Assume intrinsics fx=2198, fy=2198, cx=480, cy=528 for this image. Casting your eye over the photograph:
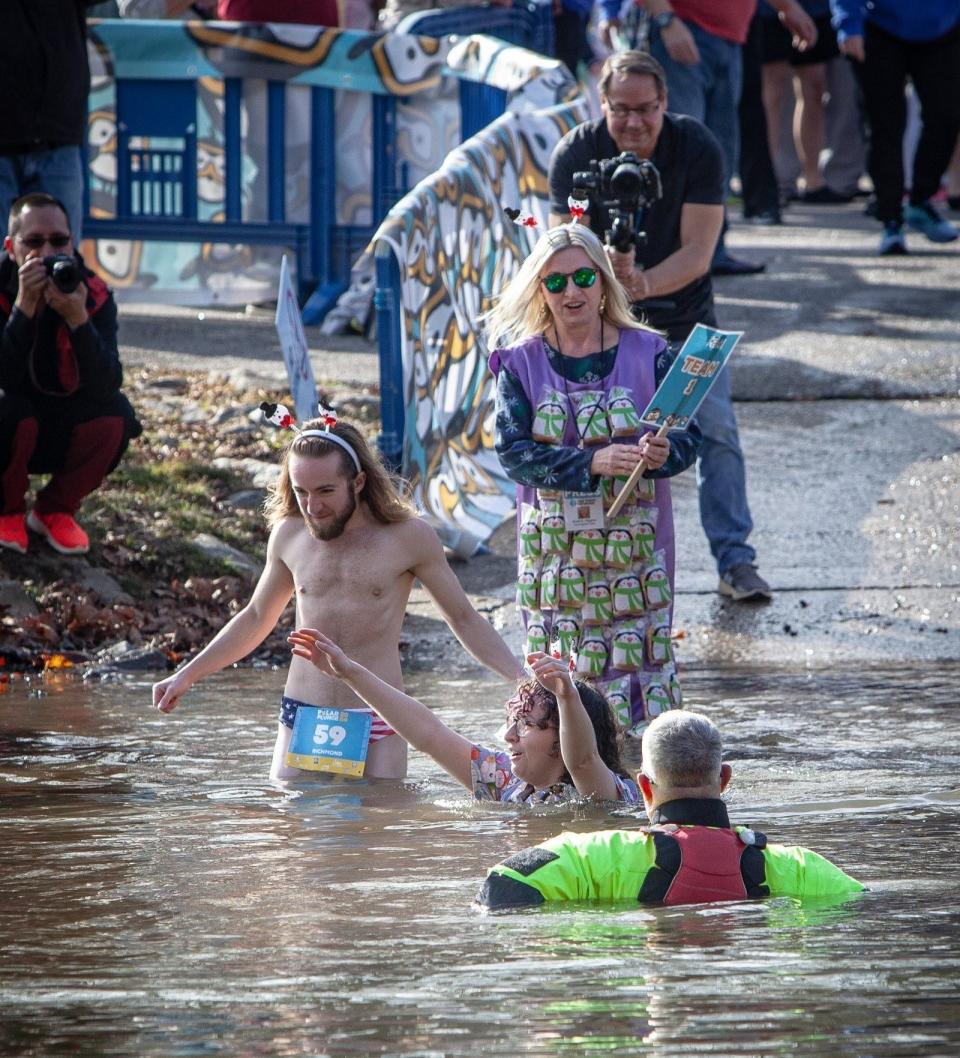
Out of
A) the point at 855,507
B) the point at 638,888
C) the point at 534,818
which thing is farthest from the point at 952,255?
the point at 638,888

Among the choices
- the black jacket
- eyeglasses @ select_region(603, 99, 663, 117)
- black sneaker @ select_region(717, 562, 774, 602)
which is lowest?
black sneaker @ select_region(717, 562, 774, 602)

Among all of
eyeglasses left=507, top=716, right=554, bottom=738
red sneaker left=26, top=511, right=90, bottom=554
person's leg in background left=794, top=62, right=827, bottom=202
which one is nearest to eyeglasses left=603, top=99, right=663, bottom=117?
eyeglasses left=507, top=716, right=554, bottom=738

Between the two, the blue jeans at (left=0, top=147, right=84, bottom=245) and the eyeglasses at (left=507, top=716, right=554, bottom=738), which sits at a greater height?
the blue jeans at (left=0, top=147, right=84, bottom=245)

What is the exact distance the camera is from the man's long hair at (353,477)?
6.70m

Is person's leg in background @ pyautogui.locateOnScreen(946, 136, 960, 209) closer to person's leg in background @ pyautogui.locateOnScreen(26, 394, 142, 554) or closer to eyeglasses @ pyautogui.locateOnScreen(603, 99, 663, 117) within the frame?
eyeglasses @ pyautogui.locateOnScreen(603, 99, 663, 117)

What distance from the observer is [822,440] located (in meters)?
11.3

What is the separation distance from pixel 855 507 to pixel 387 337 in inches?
96.6

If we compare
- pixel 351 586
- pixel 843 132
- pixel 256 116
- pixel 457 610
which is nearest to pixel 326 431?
pixel 351 586

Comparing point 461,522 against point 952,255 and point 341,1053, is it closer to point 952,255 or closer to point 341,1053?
point 341,1053

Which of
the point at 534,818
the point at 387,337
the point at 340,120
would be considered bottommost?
the point at 534,818

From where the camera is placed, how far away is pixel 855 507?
1027 cm

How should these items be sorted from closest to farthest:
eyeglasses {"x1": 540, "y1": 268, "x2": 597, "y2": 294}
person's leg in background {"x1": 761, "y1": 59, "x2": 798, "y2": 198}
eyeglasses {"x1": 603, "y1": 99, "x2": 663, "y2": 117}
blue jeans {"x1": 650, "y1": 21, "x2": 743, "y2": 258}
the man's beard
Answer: the man's beard
eyeglasses {"x1": 540, "y1": 268, "x2": 597, "y2": 294}
eyeglasses {"x1": 603, "y1": 99, "x2": 663, "y2": 117}
blue jeans {"x1": 650, "y1": 21, "x2": 743, "y2": 258}
person's leg in background {"x1": 761, "y1": 59, "x2": 798, "y2": 198}

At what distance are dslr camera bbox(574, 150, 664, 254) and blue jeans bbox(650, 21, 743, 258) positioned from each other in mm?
4436

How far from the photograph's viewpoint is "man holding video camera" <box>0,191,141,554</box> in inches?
350
